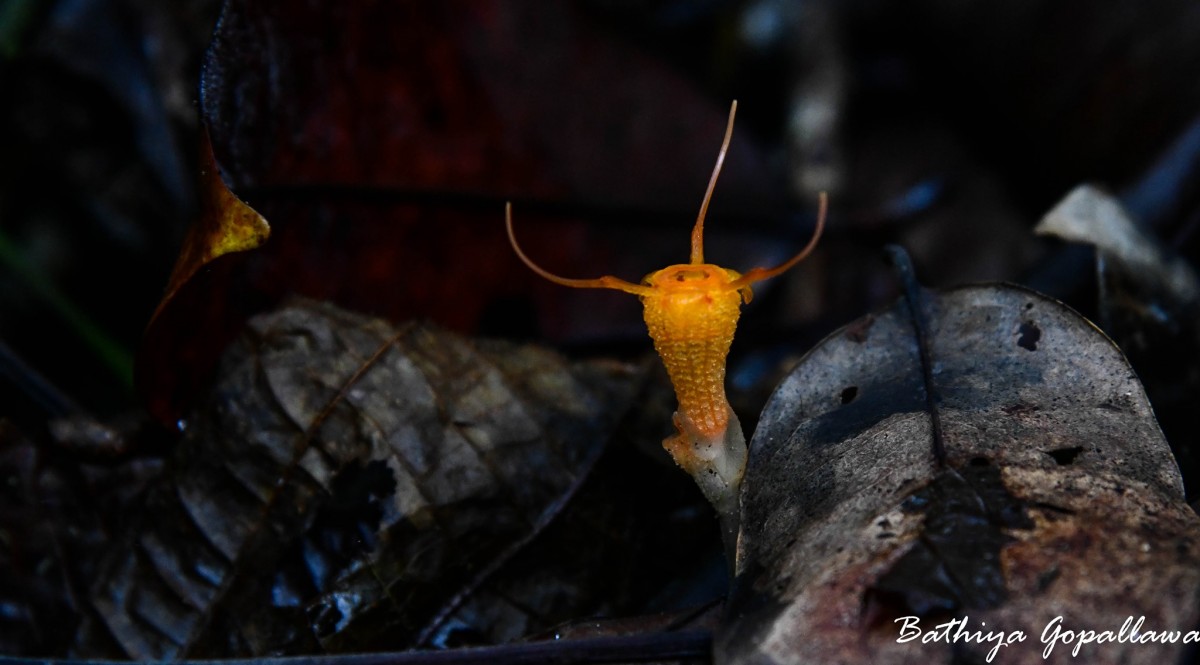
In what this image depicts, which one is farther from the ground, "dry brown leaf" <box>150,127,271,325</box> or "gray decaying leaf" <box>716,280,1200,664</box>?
"dry brown leaf" <box>150,127,271,325</box>

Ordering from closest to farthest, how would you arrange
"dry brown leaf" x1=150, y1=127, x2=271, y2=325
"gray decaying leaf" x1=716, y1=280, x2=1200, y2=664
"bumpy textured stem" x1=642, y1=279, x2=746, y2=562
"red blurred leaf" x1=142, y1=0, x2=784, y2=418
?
"gray decaying leaf" x1=716, y1=280, x2=1200, y2=664 < "bumpy textured stem" x1=642, y1=279, x2=746, y2=562 < "dry brown leaf" x1=150, y1=127, x2=271, y2=325 < "red blurred leaf" x1=142, y1=0, x2=784, y2=418

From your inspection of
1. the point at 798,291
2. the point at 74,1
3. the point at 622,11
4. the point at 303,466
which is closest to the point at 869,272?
the point at 798,291

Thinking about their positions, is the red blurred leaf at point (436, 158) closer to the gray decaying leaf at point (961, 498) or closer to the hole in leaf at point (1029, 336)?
the gray decaying leaf at point (961, 498)

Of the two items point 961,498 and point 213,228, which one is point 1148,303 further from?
point 213,228

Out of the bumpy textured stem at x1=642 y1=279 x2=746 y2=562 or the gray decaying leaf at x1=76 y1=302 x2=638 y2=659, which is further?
the gray decaying leaf at x1=76 y1=302 x2=638 y2=659

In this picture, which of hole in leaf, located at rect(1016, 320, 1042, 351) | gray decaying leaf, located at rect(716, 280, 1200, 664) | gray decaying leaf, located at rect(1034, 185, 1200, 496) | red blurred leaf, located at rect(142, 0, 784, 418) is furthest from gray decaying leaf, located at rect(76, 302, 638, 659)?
gray decaying leaf, located at rect(1034, 185, 1200, 496)

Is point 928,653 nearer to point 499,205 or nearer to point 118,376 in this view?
point 499,205

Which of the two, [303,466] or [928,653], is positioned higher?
[928,653]

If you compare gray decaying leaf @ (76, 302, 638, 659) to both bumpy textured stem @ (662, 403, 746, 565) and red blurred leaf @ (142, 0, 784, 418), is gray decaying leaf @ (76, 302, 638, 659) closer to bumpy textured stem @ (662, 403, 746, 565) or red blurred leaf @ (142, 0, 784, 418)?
red blurred leaf @ (142, 0, 784, 418)
